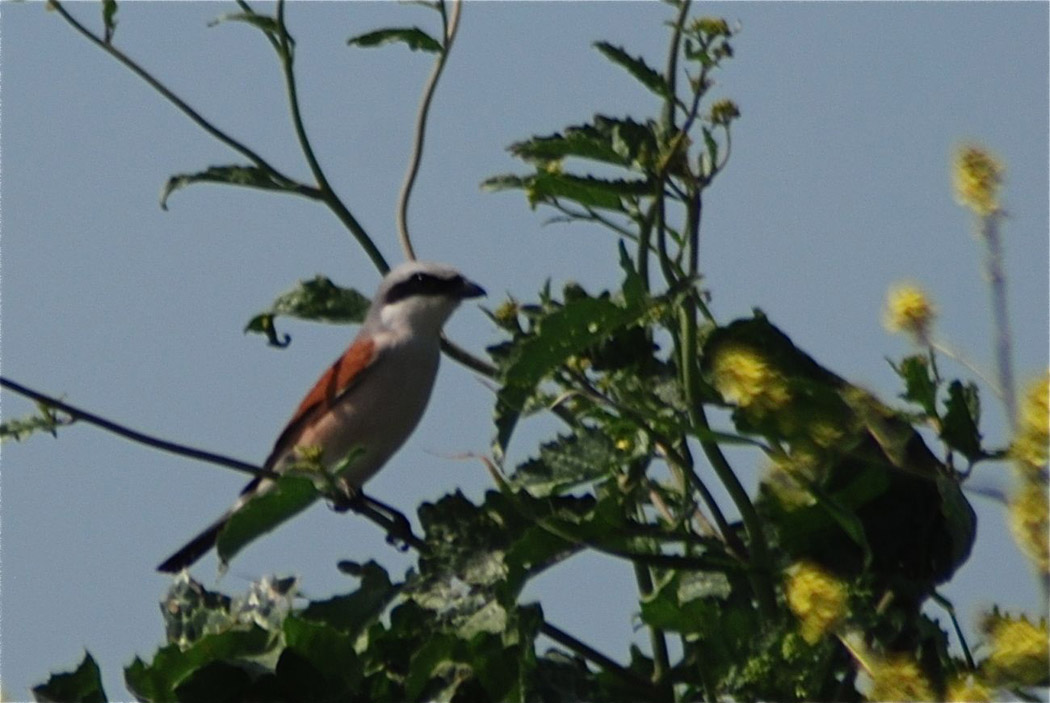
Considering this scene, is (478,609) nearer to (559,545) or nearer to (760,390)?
(559,545)

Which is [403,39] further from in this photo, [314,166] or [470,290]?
[470,290]

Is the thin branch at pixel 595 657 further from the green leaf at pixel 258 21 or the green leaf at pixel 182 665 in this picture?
the green leaf at pixel 258 21

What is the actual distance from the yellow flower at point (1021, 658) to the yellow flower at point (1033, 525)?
0.11 metres

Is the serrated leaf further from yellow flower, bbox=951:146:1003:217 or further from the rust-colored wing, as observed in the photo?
the rust-colored wing

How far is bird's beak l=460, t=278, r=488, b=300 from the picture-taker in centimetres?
530

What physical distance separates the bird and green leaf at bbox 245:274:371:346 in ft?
6.60

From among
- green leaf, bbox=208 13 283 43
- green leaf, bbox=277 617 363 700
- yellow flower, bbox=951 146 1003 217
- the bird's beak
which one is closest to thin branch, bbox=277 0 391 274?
green leaf, bbox=208 13 283 43

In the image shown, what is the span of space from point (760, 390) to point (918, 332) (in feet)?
0.69

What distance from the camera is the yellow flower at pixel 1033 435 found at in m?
1.48

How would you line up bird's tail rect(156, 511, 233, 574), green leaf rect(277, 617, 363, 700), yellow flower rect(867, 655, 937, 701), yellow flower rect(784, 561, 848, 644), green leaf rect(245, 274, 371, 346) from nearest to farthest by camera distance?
yellow flower rect(867, 655, 937, 701) < yellow flower rect(784, 561, 848, 644) < green leaf rect(277, 617, 363, 700) < green leaf rect(245, 274, 371, 346) < bird's tail rect(156, 511, 233, 574)

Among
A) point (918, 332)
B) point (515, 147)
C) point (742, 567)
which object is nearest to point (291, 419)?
point (515, 147)

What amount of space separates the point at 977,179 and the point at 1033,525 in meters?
0.41

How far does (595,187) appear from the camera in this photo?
8.53 feet

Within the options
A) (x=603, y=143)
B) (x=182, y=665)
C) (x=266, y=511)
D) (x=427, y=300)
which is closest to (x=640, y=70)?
(x=603, y=143)
